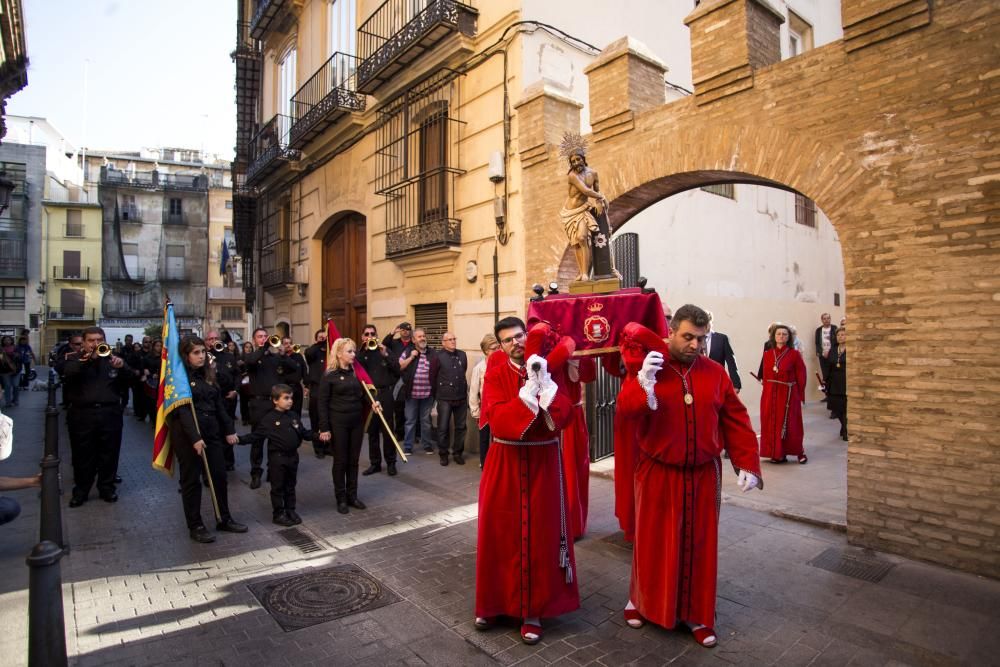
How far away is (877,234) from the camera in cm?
491

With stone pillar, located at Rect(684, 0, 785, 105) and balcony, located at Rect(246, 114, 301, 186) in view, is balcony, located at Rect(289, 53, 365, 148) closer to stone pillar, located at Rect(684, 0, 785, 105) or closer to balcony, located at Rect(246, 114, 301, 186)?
balcony, located at Rect(246, 114, 301, 186)

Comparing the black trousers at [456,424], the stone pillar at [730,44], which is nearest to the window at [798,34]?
the stone pillar at [730,44]

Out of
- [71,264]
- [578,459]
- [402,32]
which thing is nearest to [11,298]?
[71,264]

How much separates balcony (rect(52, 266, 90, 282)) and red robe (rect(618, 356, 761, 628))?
4788 centimetres

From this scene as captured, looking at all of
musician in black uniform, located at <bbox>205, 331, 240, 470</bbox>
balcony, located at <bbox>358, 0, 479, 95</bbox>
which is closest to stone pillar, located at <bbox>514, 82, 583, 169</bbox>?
balcony, located at <bbox>358, 0, 479, 95</bbox>

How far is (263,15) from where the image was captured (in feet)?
55.9

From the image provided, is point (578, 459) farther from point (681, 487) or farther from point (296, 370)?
point (296, 370)

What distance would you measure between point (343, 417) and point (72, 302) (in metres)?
44.4

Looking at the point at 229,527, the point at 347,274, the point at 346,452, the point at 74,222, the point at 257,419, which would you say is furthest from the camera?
the point at 74,222

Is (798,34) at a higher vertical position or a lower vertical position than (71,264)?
higher

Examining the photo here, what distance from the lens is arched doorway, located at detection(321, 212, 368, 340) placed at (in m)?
13.7

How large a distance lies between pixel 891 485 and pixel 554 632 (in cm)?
312

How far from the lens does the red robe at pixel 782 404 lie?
8297mm

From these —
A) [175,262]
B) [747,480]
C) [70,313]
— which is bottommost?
[747,480]
